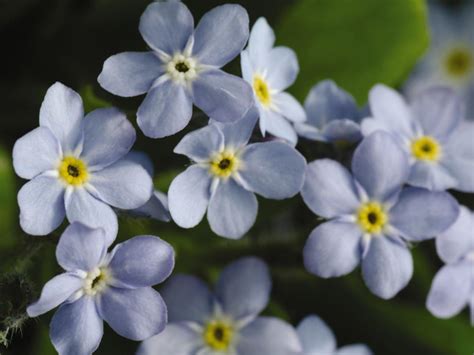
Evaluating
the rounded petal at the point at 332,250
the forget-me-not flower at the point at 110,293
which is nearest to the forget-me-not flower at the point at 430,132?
the rounded petal at the point at 332,250

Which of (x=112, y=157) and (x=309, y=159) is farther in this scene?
(x=309, y=159)

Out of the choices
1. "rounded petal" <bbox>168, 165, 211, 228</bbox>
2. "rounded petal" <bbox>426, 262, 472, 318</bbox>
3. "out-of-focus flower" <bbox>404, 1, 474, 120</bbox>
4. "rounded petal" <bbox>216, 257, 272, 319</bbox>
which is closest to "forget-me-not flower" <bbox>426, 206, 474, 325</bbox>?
"rounded petal" <bbox>426, 262, 472, 318</bbox>

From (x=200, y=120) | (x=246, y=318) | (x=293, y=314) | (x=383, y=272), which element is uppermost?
(x=200, y=120)

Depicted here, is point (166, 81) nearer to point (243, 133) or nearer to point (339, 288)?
point (243, 133)

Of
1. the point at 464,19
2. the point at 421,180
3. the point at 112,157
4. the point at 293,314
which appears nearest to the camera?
the point at 112,157

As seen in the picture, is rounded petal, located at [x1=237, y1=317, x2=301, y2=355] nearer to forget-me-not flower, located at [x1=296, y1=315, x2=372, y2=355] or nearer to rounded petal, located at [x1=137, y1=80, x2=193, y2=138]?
forget-me-not flower, located at [x1=296, y1=315, x2=372, y2=355]

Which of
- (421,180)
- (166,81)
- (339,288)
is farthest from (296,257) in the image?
(166,81)

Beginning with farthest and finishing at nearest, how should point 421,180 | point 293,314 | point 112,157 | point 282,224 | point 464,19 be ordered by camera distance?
point 464,19 < point 282,224 < point 293,314 < point 421,180 < point 112,157

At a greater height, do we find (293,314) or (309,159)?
(309,159)
